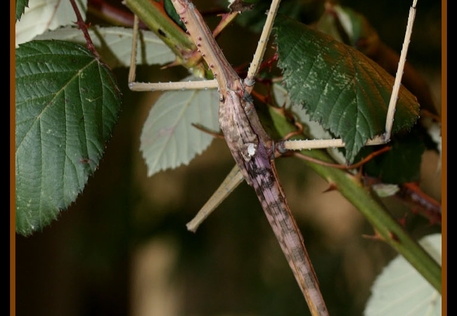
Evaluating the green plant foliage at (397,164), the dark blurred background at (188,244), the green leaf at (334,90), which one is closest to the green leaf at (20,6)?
the green leaf at (334,90)

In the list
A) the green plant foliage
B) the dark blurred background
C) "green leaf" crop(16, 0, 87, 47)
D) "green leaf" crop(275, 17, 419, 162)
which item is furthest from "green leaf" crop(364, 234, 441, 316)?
the dark blurred background

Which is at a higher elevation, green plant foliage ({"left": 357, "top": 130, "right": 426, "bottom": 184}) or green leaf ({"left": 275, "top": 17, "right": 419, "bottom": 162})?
green leaf ({"left": 275, "top": 17, "right": 419, "bottom": 162})

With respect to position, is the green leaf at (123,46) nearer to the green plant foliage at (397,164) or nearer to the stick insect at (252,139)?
the stick insect at (252,139)

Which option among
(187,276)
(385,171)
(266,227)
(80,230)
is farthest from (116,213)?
(385,171)

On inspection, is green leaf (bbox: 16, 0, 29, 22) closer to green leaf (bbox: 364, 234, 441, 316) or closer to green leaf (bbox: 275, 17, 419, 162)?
green leaf (bbox: 275, 17, 419, 162)

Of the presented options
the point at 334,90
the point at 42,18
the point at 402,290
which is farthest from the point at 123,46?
the point at 402,290

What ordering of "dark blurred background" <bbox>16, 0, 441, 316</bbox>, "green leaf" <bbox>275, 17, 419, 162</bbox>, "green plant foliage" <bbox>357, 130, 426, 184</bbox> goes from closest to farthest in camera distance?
"green leaf" <bbox>275, 17, 419, 162</bbox> → "green plant foliage" <bbox>357, 130, 426, 184</bbox> → "dark blurred background" <bbox>16, 0, 441, 316</bbox>
